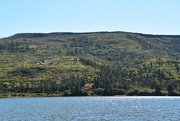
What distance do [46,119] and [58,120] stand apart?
212 inches

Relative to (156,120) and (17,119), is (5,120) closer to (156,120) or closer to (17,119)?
(17,119)

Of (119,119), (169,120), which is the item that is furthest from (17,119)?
(169,120)

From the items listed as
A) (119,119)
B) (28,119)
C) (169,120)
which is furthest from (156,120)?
(28,119)

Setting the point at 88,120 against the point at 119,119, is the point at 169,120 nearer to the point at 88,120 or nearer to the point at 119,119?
the point at 119,119

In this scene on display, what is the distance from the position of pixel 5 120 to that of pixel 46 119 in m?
13.6

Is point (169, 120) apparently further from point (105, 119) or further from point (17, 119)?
point (17, 119)

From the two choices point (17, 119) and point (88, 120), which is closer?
point (88, 120)

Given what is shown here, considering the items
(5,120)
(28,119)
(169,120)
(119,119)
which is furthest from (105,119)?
(5,120)

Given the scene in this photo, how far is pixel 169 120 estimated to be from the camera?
7862 cm

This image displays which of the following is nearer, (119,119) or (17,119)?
(119,119)

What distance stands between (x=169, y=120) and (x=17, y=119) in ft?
162

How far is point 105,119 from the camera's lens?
82.2 meters

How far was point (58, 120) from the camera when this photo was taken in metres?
83.0

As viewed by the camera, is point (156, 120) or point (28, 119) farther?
point (28, 119)
